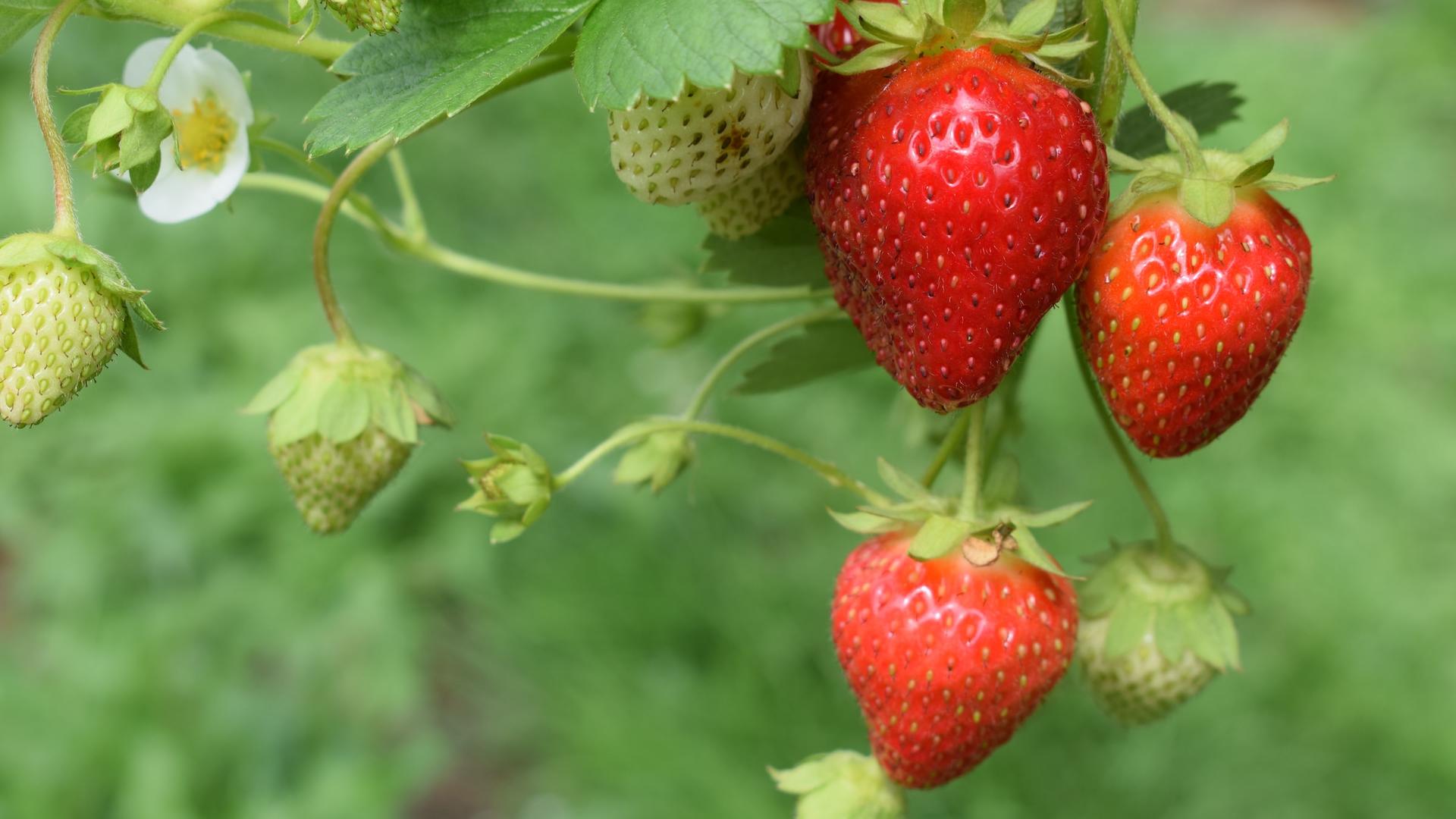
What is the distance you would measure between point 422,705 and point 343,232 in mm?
1386

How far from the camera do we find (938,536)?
0.79 m

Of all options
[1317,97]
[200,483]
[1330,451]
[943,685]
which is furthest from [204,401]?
[1317,97]

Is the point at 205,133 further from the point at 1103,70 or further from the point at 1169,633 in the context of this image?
the point at 1169,633

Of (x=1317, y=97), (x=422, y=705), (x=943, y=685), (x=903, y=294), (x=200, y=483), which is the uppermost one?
(x=903, y=294)

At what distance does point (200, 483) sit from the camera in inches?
138

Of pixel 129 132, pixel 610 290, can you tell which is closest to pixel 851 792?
pixel 610 290

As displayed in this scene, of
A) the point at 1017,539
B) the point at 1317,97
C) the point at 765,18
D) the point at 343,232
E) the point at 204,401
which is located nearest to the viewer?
the point at 765,18

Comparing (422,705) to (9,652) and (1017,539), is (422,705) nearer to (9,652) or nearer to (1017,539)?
(9,652)

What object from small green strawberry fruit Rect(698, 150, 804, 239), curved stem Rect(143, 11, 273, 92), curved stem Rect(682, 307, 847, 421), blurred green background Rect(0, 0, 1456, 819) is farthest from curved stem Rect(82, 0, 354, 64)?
blurred green background Rect(0, 0, 1456, 819)

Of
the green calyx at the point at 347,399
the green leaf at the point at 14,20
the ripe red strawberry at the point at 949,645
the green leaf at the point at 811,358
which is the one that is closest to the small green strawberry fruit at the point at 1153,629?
the ripe red strawberry at the point at 949,645

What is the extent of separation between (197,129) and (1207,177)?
1.96 ft

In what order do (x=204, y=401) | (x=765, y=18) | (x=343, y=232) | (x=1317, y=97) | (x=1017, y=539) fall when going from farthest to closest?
(x=1317, y=97) < (x=343, y=232) < (x=204, y=401) < (x=1017, y=539) < (x=765, y=18)

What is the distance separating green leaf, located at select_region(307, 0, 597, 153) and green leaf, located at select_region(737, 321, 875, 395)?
322mm

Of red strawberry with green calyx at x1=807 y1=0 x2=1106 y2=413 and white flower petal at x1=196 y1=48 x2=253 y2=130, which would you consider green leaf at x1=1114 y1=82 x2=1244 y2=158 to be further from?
white flower petal at x1=196 y1=48 x2=253 y2=130
